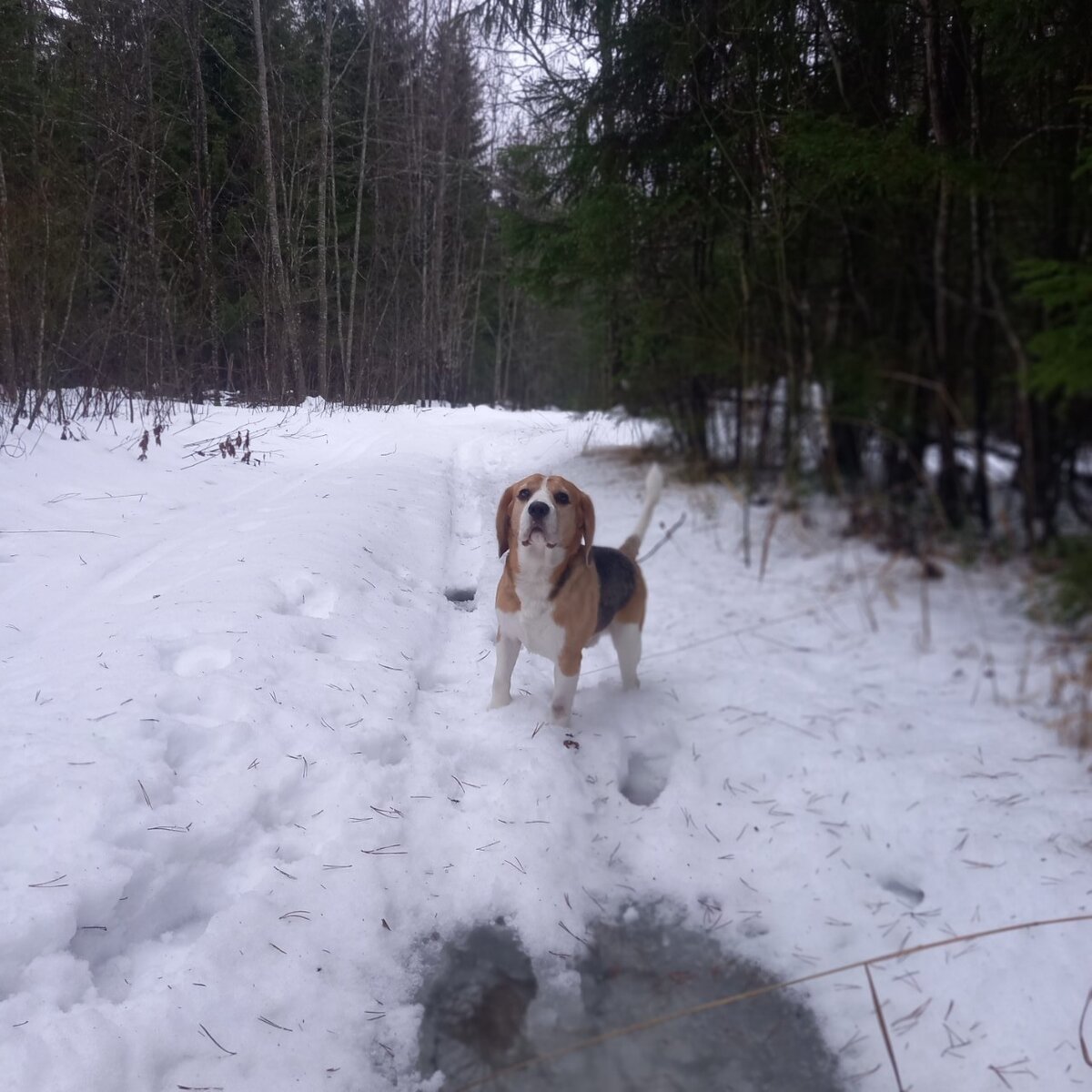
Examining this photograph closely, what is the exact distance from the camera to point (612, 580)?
243 centimetres

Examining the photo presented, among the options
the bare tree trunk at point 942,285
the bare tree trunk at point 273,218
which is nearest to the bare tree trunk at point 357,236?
the bare tree trunk at point 273,218

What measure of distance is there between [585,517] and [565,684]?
1230 millimetres

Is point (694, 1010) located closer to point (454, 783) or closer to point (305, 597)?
point (454, 783)

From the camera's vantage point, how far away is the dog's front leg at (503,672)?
10.1 ft

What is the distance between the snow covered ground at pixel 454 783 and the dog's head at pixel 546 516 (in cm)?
7

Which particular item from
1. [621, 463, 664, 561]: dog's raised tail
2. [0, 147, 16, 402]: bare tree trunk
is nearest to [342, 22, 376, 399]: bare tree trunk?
[621, 463, 664, 561]: dog's raised tail

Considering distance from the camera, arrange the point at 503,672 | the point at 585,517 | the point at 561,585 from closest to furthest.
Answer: the point at 585,517, the point at 561,585, the point at 503,672

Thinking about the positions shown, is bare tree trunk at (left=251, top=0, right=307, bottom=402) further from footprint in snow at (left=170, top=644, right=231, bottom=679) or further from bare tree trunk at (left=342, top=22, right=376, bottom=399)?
footprint in snow at (left=170, top=644, right=231, bottom=679)

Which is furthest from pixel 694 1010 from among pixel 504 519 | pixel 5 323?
pixel 5 323

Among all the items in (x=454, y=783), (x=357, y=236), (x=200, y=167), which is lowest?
(x=454, y=783)

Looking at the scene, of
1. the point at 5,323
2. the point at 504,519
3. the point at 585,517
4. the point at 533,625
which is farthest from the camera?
the point at 5,323

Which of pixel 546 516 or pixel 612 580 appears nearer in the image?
pixel 546 516

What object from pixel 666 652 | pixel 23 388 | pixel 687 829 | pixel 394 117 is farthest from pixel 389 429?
pixel 23 388

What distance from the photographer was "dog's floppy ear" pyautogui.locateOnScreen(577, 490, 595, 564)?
193cm
